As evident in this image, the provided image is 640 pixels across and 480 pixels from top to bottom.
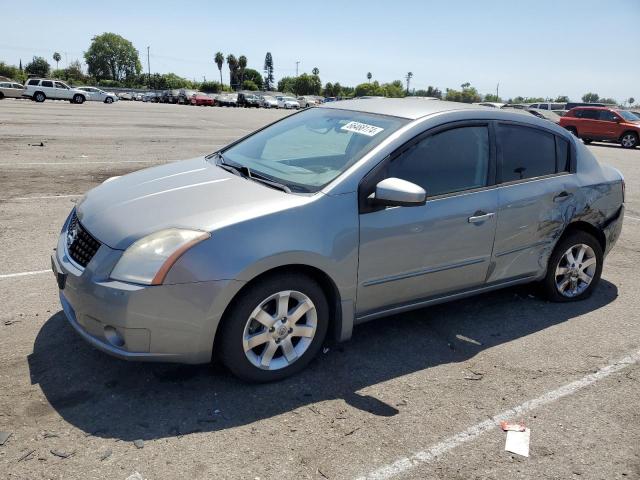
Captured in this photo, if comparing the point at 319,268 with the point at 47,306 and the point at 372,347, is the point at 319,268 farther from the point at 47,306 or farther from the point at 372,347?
the point at 47,306

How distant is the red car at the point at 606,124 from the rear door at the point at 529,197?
69.7ft

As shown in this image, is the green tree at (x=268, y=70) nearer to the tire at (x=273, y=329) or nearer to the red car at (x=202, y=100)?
the red car at (x=202, y=100)

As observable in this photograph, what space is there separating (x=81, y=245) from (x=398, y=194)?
75.0 inches

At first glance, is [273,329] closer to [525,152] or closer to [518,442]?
[518,442]

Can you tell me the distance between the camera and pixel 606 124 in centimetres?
2320

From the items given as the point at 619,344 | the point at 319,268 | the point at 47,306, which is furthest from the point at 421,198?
the point at 47,306

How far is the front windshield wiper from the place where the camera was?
11.5 ft

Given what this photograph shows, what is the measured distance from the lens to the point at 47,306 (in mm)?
4188

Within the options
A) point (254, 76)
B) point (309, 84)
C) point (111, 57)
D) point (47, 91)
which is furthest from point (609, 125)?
point (111, 57)

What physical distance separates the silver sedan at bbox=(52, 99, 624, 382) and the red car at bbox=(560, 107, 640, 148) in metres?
21.0

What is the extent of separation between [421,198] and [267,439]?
1629 mm

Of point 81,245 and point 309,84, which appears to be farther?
point 309,84

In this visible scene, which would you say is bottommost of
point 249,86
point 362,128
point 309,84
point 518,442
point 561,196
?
point 518,442

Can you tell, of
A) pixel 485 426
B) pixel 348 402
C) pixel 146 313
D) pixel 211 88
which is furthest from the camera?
pixel 211 88
